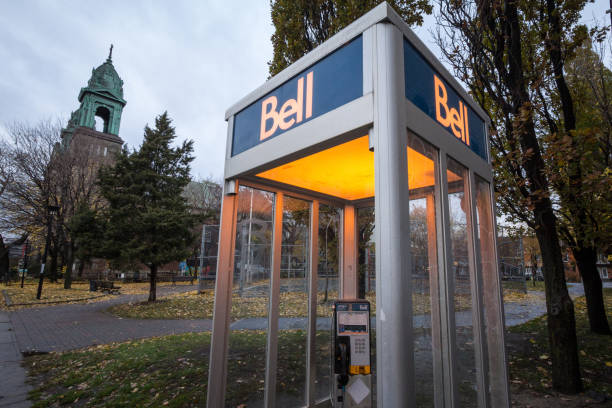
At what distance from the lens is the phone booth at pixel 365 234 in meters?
1.87

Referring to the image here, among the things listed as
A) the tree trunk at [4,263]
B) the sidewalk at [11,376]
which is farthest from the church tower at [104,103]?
the sidewalk at [11,376]

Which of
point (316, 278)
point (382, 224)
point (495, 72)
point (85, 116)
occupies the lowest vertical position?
point (316, 278)

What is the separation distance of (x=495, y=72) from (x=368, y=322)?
211 inches

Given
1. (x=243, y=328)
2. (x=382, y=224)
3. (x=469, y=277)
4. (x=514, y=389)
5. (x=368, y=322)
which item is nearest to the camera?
(x=382, y=224)

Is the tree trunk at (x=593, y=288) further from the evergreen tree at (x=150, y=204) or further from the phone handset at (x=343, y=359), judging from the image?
the evergreen tree at (x=150, y=204)

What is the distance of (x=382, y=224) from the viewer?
70.5 inches

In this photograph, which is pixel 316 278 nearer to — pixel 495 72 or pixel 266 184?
pixel 266 184

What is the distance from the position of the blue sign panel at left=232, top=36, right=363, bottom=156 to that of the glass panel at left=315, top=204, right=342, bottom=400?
1.88 m

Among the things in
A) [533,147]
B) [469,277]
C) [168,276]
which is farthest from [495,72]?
[168,276]

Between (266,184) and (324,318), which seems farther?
(324,318)

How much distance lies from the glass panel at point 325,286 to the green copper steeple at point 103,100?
146 ft

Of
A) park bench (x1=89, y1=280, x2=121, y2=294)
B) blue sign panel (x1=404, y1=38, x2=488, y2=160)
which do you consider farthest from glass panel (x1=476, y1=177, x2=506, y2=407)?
park bench (x1=89, y1=280, x2=121, y2=294)

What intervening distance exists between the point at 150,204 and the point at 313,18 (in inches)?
436

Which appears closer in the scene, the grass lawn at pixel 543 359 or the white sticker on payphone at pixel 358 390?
the white sticker on payphone at pixel 358 390
